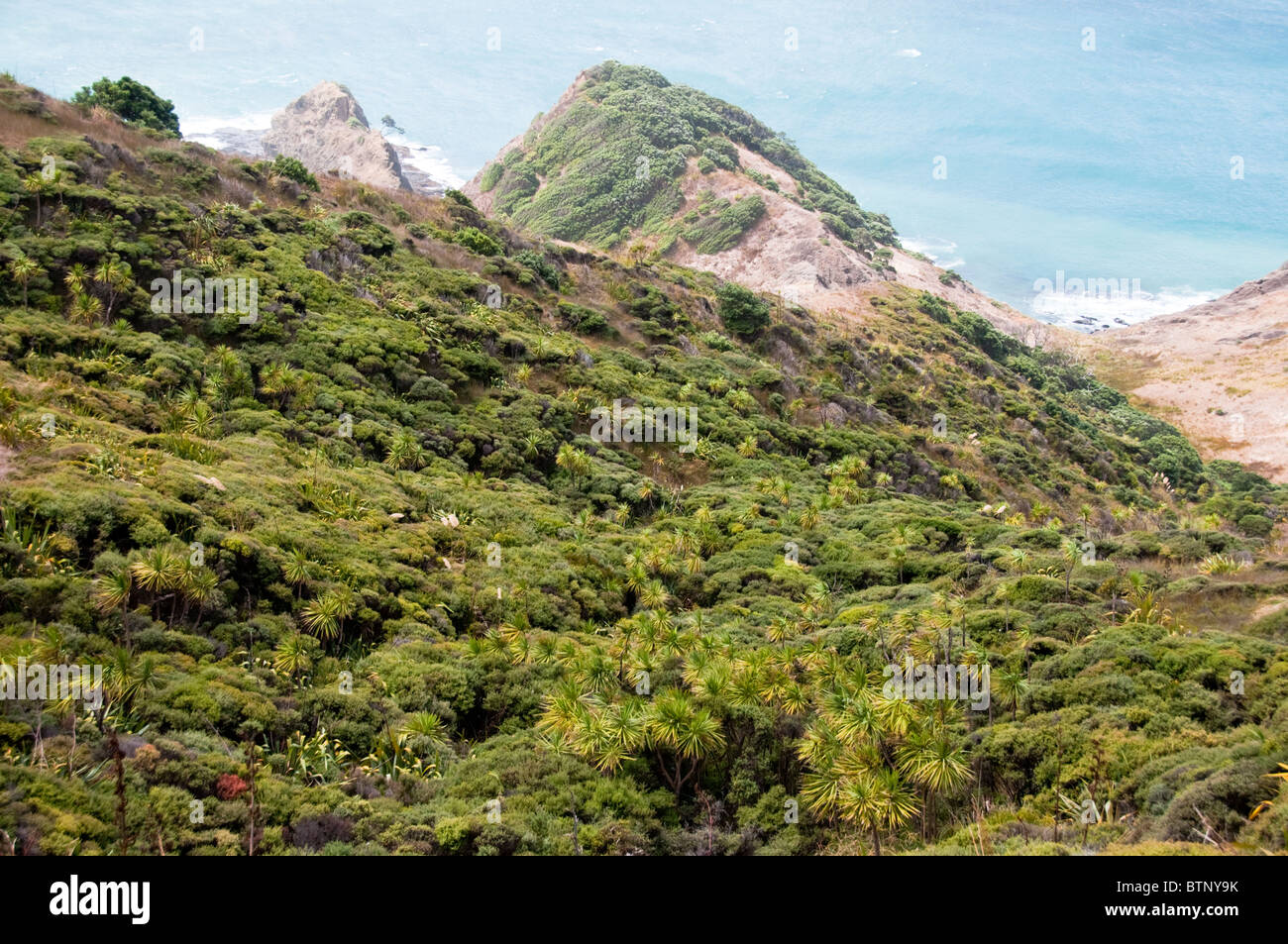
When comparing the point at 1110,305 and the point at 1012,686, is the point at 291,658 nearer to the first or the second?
the point at 1012,686

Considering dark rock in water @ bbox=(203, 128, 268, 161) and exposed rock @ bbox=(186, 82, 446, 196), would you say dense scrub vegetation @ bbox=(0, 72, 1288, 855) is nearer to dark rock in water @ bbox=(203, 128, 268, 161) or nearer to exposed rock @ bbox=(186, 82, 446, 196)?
exposed rock @ bbox=(186, 82, 446, 196)

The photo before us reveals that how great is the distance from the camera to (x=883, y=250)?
361 ft

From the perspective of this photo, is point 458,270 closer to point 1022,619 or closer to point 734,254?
point 1022,619

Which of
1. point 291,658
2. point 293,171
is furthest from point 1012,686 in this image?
point 293,171

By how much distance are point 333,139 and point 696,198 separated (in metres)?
68.9

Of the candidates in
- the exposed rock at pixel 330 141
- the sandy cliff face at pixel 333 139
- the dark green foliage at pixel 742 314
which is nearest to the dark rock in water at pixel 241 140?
the exposed rock at pixel 330 141

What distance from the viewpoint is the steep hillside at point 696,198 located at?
96312 millimetres

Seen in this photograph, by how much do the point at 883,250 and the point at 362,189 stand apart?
263 ft

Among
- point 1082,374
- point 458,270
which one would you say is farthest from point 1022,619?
point 1082,374

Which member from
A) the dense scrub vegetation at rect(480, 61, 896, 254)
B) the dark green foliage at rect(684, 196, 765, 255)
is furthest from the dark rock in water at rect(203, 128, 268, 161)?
the dark green foliage at rect(684, 196, 765, 255)

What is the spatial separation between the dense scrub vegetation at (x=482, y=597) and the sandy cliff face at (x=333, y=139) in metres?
82.0

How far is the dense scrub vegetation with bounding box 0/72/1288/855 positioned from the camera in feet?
47.3

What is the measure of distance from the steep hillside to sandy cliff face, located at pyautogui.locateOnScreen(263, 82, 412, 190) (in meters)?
15.4
